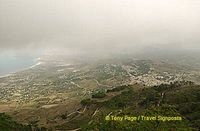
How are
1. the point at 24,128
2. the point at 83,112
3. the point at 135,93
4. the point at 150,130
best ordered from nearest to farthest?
1. the point at 150,130
2. the point at 24,128
3. the point at 83,112
4. the point at 135,93

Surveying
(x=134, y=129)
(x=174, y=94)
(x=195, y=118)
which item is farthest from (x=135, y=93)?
(x=134, y=129)

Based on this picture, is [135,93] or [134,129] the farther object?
[135,93]

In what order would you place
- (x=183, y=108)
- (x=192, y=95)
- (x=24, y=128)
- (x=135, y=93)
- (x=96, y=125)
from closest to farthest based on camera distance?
(x=96, y=125)
(x=183, y=108)
(x=24, y=128)
(x=192, y=95)
(x=135, y=93)

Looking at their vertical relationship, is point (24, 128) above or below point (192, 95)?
below

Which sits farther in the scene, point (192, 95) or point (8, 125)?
point (192, 95)

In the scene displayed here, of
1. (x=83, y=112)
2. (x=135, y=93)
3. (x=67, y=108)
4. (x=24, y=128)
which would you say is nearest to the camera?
(x=24, y=128)

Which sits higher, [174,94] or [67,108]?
[174,94]

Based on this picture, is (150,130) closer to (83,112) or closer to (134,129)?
(134,129)

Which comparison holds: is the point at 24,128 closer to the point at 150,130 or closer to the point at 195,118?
the point at 150,130

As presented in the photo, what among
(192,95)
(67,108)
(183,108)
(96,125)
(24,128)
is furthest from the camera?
(67,108)

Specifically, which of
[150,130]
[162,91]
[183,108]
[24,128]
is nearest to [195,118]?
[183,108]
